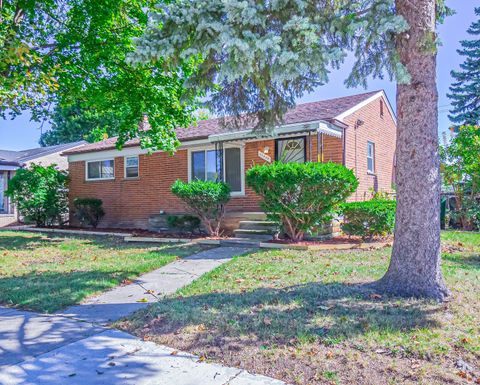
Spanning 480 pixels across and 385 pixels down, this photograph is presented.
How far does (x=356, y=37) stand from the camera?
4.99 metres

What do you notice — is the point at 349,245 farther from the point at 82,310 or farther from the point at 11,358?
the point at 11,358

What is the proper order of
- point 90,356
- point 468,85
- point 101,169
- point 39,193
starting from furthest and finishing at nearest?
point 468,85 < point 101,169 < point 39,193 < point 90,356

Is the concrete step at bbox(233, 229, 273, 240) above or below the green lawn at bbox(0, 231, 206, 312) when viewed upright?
above

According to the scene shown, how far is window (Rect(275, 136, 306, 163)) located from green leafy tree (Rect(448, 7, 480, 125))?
1648cm

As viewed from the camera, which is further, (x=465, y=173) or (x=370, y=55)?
(x=465, y=173)

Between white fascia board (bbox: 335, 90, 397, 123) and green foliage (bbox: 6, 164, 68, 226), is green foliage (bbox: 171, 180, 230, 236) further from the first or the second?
green foliage (bbox: 6, 164, 68, 226)

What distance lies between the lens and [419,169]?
4656mm

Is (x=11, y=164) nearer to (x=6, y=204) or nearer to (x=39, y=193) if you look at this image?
(x=6, y=204)

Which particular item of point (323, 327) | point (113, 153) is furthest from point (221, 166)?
point (323, 327)

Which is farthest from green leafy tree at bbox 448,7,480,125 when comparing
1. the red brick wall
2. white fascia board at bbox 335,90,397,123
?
the red brick wall

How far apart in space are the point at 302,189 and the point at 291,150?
149 inches

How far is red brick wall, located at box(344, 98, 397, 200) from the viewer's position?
12.5m

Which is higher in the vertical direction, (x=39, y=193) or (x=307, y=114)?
(x=307, y=114)

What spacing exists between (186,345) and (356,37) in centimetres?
429
